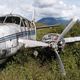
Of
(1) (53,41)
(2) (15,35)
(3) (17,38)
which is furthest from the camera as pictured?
(1) (53,41)

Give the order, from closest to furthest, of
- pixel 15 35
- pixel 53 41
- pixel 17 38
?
pixel 15 35, pixel 17 38, pixel 53 41

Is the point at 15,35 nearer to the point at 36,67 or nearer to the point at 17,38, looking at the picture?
the point at 17,38

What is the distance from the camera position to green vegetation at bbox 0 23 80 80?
15.0 meters

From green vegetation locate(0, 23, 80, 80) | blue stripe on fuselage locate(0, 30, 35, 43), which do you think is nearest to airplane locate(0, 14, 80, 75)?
blue stripe on fuselage locate(0, 30, 35, 43)

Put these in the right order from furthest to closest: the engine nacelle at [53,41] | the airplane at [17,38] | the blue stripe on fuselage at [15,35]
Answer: the engine nacelle at [53,41] < the airplane at [17,38] < the blue stripe on fuselage at [15,35]

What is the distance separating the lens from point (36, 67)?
53.9 feet

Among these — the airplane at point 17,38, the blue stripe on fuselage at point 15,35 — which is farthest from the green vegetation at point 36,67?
the blue stripe on fuselage at point 15,35

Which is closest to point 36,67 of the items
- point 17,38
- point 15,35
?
point 17,38

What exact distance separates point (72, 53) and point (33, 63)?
4.34 metres

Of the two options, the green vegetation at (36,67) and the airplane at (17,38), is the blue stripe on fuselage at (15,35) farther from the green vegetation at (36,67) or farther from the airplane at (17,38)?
the green vegetation at (36,67)

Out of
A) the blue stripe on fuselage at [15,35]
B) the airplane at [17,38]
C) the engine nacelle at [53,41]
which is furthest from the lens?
the engine nacelle at [53,41]

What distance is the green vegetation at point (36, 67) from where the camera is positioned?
49.2ft

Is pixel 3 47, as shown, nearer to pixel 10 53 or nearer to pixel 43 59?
pixel 10 53

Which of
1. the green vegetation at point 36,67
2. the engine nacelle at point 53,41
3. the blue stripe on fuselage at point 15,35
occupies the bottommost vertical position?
the green vegetation at point 36,67
